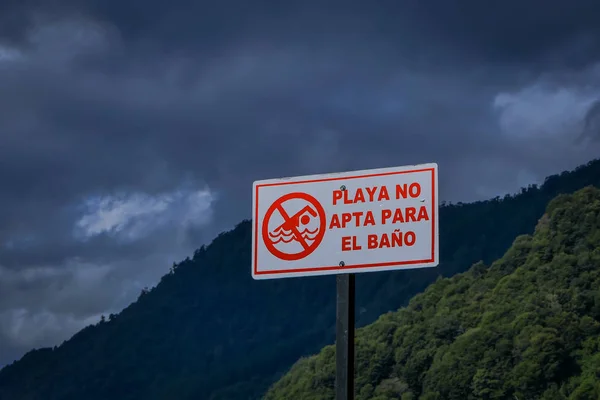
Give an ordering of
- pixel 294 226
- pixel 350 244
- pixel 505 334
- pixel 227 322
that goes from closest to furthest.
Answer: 1. pixel 350 244
2. pixel 294 226
3. pixel 505 334
4. pixel 227 322

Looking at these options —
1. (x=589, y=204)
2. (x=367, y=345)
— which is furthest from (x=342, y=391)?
(x=589, y=204)

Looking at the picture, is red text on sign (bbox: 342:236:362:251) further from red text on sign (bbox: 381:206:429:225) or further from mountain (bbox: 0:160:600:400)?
mountain (bbox: 0:160:600:400)

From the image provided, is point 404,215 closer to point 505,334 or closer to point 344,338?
Answer: point 344,338

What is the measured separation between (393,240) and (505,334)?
7095 cm

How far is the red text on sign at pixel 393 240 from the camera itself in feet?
→ 17.5

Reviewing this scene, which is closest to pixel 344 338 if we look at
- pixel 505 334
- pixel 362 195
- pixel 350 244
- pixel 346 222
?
pixel 350 244

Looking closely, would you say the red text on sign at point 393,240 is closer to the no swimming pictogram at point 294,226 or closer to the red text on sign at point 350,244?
the red text on sign at point 350,244

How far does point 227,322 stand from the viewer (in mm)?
128625

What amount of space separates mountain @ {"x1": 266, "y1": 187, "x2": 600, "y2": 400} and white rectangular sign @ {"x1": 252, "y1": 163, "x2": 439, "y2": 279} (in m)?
63.1

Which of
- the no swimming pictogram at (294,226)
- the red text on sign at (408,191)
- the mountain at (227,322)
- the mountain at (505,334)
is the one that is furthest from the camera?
the mountain at (227,322)

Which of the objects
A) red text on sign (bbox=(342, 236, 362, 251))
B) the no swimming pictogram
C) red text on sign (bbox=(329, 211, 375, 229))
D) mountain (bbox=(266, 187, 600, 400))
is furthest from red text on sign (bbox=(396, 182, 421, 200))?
mountain (bbox=(266, 187, 600, 400))

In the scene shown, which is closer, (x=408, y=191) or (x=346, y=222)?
(x=408, y=191)

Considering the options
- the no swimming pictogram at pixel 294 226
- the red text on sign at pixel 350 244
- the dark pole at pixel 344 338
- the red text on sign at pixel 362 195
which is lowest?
the dark pole at pixel 344 338

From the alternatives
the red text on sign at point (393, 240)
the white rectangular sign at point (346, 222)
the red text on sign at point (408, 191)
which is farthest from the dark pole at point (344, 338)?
the red text on sign at point (408, 191)
